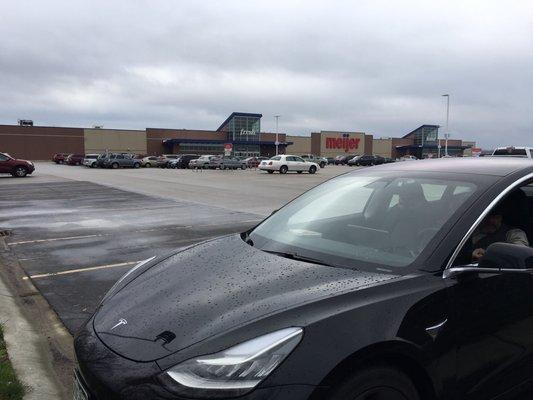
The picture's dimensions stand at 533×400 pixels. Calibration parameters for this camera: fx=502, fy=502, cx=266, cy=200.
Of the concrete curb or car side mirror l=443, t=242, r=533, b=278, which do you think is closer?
car side mirror l=443, t=242, r=533, b=278

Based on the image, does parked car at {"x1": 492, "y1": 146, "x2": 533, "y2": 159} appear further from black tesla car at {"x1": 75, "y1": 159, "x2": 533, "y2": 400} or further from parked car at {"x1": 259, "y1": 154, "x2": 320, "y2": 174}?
parked car at {"x1": 259, "y1": 154, "x2": 320, "y2": 174}

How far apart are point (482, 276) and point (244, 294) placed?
1.25m

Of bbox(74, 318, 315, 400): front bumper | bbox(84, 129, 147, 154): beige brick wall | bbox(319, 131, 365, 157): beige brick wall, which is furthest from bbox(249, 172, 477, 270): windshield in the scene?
bbox(319, 131, 365, 157): beige brick wall

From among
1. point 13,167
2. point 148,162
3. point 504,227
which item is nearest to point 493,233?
point 504,227

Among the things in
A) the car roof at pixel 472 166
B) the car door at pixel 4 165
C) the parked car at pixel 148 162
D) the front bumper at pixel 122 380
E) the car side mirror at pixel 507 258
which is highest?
the car roof at pixel 472 166

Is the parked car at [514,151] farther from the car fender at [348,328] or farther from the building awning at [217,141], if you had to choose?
the building awning at [217,141]

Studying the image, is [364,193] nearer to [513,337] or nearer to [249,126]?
[513,337]

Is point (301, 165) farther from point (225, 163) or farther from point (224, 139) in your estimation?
point (224, 139)

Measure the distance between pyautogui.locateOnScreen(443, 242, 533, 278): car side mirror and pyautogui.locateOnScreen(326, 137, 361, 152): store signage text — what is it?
102432mm

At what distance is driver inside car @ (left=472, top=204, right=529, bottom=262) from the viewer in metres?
2.88

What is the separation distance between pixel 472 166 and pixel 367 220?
0.80 m

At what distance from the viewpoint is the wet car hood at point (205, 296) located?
2.24 m

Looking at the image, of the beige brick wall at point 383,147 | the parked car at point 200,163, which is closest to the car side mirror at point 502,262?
the parked car at point 200,163

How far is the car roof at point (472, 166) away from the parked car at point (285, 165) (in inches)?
1608
